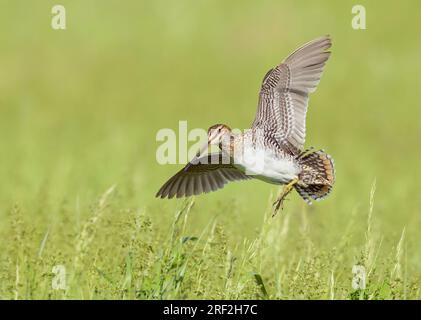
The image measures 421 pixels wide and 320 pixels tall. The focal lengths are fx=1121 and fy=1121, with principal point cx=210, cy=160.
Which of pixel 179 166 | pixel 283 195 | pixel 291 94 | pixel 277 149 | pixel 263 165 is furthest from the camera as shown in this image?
pixel 179 166

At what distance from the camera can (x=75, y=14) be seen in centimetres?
2550

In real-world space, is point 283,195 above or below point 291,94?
below

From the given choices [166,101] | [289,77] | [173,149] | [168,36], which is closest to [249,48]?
[168,36]

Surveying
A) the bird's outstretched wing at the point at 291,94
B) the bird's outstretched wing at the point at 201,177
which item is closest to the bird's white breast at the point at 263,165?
the bird's outstretched wing at the point at 291,94

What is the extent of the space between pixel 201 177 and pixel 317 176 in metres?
0.99

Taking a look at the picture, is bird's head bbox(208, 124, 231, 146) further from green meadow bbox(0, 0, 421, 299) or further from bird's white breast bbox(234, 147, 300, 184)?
green meadow bbox(0, 0, 421, 299)

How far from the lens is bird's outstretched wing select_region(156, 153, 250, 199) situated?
8.70m

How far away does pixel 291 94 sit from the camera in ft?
28.9

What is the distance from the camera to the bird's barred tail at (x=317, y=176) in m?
8.48

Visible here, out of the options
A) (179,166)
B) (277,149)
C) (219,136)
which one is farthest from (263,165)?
(179,166)

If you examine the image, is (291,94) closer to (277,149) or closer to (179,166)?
(277,149)

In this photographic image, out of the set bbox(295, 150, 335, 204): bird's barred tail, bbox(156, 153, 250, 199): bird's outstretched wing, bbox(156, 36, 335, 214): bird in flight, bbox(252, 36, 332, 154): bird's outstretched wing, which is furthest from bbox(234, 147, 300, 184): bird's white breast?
bbox(156, 153, 250, 199): bird's outstretched wing
